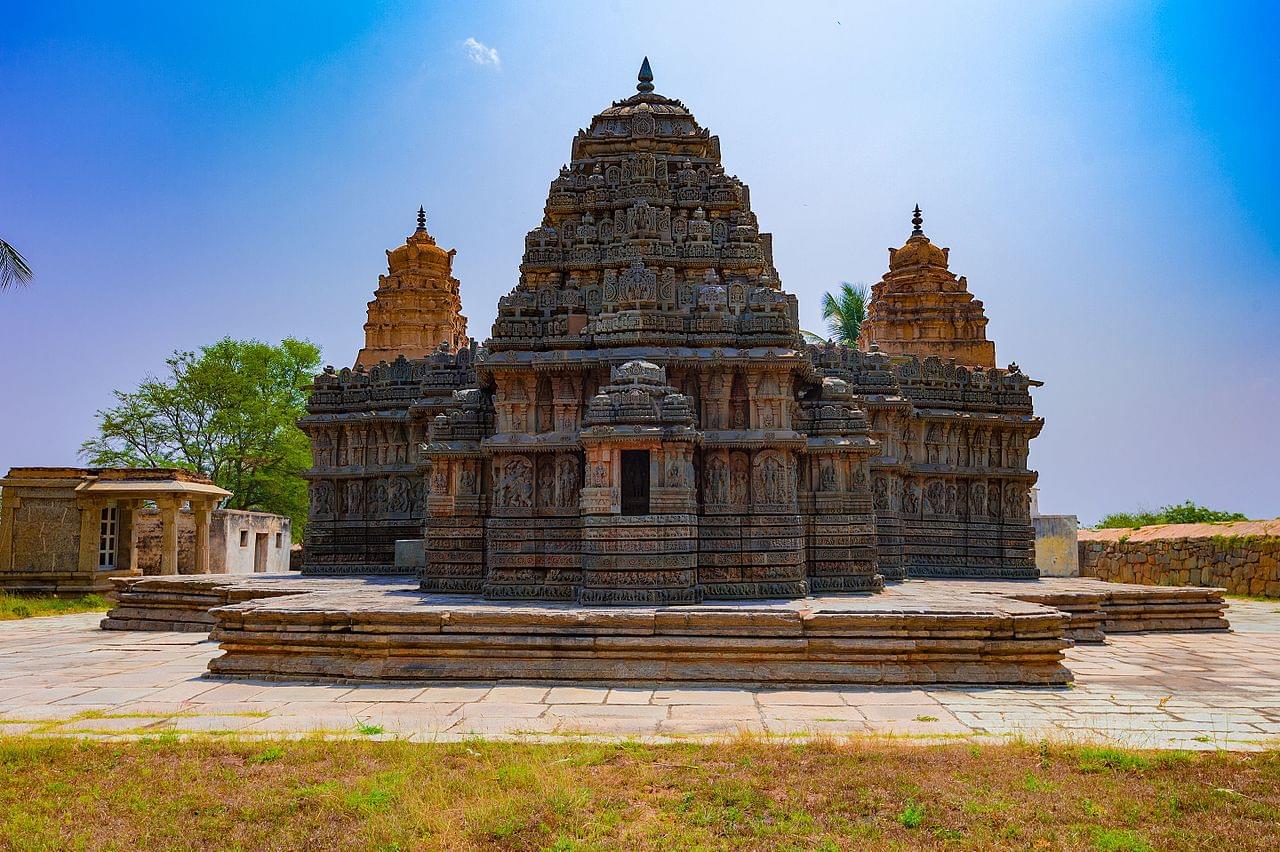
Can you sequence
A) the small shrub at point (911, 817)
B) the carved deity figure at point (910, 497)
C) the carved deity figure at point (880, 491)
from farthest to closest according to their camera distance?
the carved deity figure at point (910, 497) < the carved deity figure at point (880, 491) < the small shrub at point (911, 817)

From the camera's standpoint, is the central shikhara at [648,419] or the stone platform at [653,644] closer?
the stone platform at [653,644]

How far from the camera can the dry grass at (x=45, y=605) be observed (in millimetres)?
18845

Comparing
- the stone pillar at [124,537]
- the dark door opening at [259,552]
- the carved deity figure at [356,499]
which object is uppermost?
the carved deity figure at [356,499]

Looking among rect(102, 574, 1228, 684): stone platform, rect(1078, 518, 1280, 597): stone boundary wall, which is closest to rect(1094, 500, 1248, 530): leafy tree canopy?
rect(1078, 518, 1280, 597): stone boundary wall

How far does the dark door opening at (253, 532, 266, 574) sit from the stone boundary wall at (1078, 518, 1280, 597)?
2604 cm

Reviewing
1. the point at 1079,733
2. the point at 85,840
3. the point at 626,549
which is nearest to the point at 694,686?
the point at 626,549

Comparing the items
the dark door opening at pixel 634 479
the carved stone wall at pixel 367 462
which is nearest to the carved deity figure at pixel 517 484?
the dark door opening at pixel 634 479

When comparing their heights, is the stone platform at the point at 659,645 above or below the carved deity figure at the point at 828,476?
below

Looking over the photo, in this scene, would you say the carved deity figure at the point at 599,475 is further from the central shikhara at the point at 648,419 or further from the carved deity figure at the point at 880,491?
the carved deity figure at the point at 880,491

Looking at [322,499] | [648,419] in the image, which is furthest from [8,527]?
[648,419]

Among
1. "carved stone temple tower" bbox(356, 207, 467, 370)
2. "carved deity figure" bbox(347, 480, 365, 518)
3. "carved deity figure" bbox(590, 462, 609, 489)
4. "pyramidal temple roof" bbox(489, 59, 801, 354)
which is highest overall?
"carved stone temple tower" bbox(356, 207, 467, 370)

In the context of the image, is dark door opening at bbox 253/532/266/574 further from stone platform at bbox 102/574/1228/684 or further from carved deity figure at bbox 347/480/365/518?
stone platform at bbox 102/574/1228/684

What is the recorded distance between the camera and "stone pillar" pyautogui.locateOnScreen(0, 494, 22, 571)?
2170cm

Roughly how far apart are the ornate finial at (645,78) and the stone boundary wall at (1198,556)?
18.7 metres
